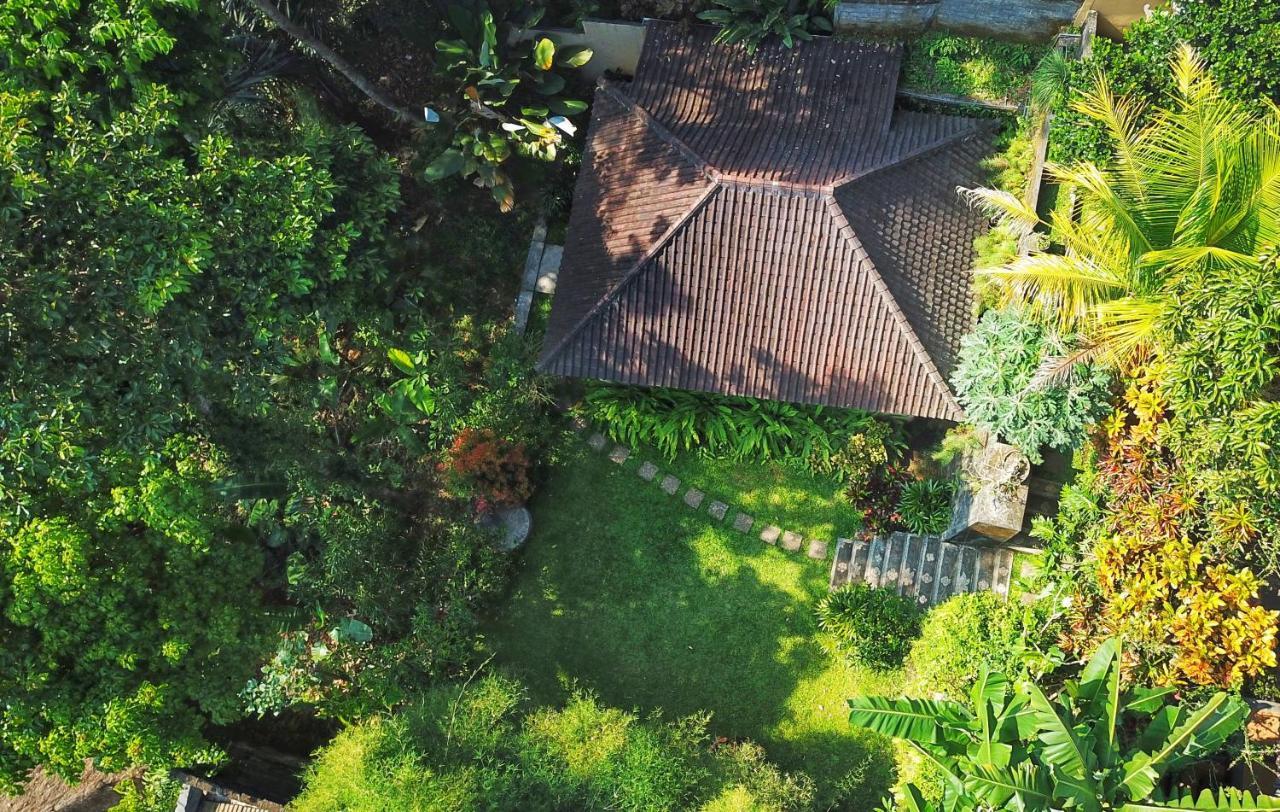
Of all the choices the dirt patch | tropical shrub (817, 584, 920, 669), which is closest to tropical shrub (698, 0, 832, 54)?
tropical shrub (817, 584, 920, 669)

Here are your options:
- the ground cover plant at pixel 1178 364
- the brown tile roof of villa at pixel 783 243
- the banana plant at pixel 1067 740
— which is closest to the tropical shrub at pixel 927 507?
the brown tile roof of villa at pixel 783 243

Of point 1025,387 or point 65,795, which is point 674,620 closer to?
point 1025,387

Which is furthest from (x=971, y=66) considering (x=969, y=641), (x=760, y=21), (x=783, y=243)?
(x=969, y=641)

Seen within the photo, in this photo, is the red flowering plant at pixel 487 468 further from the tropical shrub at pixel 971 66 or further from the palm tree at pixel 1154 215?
the tropical shrub at pixel 971 66

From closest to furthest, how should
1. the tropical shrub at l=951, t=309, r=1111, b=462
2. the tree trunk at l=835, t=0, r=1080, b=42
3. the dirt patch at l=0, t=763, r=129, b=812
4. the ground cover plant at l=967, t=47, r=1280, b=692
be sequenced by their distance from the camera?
the ground cover plant at l=967, t=47, r=1280, b=692 → the tropical shrub at l=951, t=309, r=1111, b=462 → the tree trunk at l=835, t=0, r=1080, b=42 → the dirt patch at l=0, t=763, r=129, b=812

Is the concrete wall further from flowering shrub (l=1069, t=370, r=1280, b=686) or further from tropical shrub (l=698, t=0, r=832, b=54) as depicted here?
flowering shrub (l=1069, t=370, r=1280, b=686)
